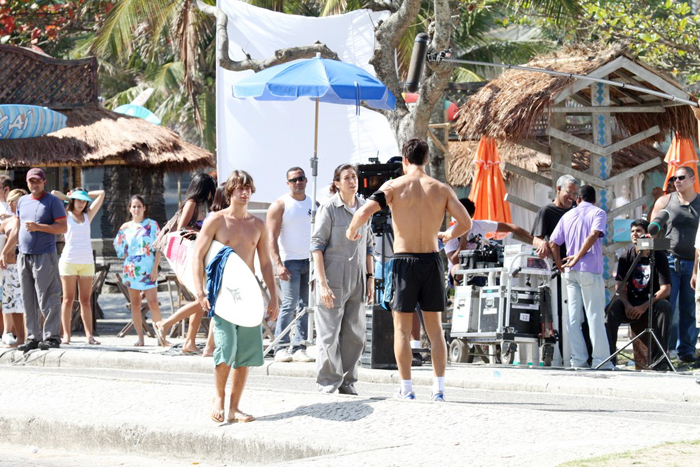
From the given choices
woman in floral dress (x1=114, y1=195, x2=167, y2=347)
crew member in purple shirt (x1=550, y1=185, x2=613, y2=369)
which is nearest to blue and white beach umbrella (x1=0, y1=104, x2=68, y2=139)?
woman in floral dress (x1=114, y1=195, x2=167, y2=347)

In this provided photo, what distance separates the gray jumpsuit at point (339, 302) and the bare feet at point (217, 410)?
1.38 metres

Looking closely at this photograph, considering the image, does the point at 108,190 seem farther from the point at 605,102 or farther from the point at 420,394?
the point at 420,394

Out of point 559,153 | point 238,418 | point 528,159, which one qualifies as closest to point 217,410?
point 238,418

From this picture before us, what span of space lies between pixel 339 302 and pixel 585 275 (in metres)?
4.06

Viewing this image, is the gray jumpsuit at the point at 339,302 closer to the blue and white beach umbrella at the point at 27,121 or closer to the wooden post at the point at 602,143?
the wooden post at the point at 602,143

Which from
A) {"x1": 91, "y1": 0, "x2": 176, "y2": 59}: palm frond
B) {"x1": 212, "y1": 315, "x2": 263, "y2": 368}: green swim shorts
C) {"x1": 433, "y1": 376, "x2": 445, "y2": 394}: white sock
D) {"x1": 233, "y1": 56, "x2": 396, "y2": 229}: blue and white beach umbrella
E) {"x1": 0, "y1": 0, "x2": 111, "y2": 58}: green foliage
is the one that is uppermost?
{"x1": 0, "y1": 0, "x2": 111, "y2": 58}: green foliage

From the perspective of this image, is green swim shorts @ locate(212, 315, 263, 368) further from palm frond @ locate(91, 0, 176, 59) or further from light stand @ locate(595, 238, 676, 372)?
A: palm frond @ locate(91, 0, 176, 59)

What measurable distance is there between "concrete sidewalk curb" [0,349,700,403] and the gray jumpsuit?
2.25 metres

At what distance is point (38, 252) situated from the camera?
1309 centimetres

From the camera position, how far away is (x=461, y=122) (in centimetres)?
1517

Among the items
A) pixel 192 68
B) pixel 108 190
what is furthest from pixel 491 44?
pixel 108 190

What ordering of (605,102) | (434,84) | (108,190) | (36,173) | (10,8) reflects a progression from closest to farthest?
(36,173), (434,84), (605,102), (108,190), (10,8)

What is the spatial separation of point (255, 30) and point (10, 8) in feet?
52.3

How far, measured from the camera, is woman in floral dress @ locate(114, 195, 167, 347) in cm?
1456
